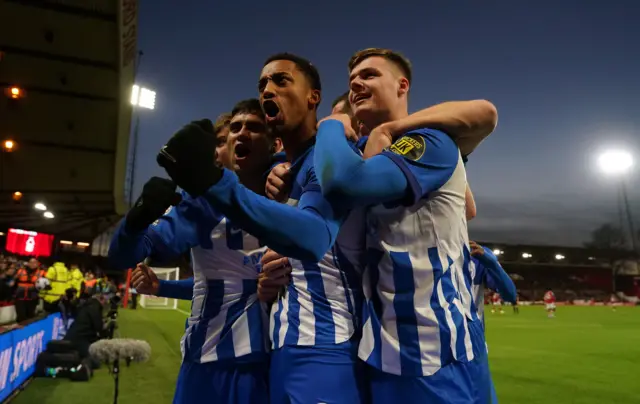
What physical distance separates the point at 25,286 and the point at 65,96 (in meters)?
6.60

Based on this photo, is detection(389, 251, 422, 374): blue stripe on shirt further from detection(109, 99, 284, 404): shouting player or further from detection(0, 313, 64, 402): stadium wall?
detection(0, 313, 64, 402): stadium wall

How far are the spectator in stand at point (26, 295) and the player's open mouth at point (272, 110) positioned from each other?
26.8ft

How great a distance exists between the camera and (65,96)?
52.2ft

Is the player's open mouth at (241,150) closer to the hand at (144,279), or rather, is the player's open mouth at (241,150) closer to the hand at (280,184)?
the hand at (280,184)

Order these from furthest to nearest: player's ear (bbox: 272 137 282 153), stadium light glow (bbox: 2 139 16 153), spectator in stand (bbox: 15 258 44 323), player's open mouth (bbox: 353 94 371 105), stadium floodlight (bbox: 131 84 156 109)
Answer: stadium floodlight (bbox: 131 84 156 109) → stadium light glow (bbox: 2 139 16 153) → spectator in stand (bbox: 15 258 44 323) → player's ear (bbox: 272 137 282 153) → player's open mouth (bbox: 353 94 371 105)

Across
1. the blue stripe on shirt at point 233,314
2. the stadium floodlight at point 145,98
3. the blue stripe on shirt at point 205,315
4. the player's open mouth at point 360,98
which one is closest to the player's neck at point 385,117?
the player's open mouth at point 360,98

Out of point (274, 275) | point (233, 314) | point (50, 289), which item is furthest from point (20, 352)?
point (50, 289)

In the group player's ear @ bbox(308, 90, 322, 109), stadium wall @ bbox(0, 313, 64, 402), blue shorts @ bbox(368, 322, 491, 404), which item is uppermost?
player's ear @ bbox(308, 90, 322, 109)

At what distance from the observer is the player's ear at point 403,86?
6.77 ft

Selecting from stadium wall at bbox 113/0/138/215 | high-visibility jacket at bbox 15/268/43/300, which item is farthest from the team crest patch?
high-visibility jacket at bbox 15/268/43/300

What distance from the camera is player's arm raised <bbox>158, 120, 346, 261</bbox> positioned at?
114cm

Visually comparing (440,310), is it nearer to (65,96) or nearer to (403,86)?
(403,86)

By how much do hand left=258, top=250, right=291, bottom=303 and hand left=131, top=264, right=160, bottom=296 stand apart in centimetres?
116

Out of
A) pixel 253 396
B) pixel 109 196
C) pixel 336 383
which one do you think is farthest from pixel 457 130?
pixel 109 196
